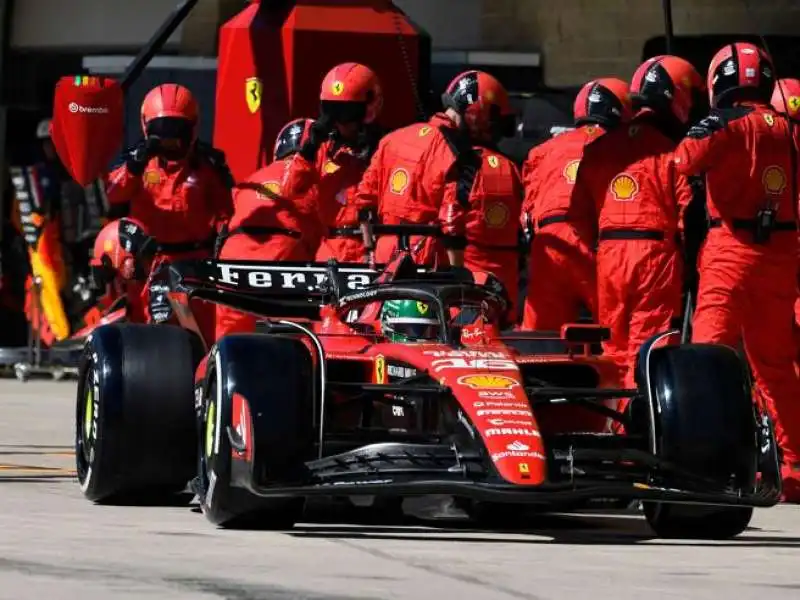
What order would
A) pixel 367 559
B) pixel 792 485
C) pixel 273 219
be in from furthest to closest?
pixel 273 219
pixel 792 485
pixel 367 559

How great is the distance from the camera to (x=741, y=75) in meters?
11.5

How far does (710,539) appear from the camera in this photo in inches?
358

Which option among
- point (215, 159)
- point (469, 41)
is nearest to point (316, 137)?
point (215, 159)

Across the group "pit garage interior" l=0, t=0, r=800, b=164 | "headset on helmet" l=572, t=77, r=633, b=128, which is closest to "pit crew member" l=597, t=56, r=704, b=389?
"headset on helmet" l=572, t=77, r=633, b=128

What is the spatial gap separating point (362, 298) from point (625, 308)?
2.93m

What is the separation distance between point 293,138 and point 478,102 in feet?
5.17

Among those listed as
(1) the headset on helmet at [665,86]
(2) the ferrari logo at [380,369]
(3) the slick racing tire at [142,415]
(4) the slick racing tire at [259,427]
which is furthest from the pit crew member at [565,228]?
(4) the slick racing tire at [259,427]

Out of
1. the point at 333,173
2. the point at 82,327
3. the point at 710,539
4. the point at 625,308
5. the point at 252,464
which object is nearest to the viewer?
the point at 252,464

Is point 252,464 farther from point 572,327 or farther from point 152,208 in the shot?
point 152,208

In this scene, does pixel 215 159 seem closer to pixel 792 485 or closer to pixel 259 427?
pixel 792 485

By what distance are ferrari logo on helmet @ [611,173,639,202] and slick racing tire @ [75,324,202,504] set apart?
10.8ft

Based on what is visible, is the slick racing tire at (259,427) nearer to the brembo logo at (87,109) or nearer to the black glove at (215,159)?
the black glove at (215,159)

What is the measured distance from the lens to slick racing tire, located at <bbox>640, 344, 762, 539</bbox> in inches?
347

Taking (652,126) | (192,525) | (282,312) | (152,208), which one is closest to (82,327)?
(152,208)
